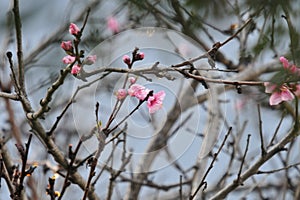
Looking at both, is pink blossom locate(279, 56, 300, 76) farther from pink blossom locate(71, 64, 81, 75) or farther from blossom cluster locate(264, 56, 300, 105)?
pink blossom locate(71, 64, 81, 75)

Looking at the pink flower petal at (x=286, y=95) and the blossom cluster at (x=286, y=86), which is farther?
the pink flower petal at (x=286, y=95)

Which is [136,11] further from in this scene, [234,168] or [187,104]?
[234,168]

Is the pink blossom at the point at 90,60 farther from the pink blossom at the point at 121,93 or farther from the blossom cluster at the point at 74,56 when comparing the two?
the pink blossom at the point at 121,93

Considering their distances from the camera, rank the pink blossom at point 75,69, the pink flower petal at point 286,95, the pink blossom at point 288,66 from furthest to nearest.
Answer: the pink blossom at point 75,69 → the pink flower petal at point 286,95 → the pink blossom at point 288,66

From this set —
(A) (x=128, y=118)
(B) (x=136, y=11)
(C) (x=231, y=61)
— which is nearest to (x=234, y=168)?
(C) (x=231, y=61)

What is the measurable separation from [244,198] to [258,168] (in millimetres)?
768

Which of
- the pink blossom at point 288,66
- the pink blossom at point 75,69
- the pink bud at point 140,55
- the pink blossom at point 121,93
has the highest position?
the pink bud at point 140,55

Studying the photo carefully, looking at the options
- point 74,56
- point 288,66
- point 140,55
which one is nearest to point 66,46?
point 74,56

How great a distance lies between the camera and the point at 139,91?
1.42m

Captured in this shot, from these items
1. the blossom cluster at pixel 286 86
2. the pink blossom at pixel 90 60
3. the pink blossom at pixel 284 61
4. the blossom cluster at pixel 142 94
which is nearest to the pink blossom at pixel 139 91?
the blossom cluster at pixel 142 94

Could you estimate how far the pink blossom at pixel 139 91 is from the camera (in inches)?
55.5

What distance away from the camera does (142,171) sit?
2.27 m

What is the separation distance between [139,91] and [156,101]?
64 mm

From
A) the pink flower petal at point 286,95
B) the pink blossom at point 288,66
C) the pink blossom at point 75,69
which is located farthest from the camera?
the pink blossom at point 75,69
